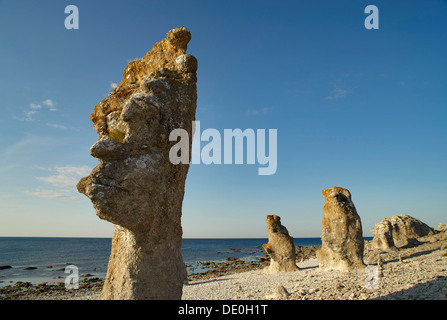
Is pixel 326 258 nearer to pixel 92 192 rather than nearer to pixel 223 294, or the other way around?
pixel 223 294

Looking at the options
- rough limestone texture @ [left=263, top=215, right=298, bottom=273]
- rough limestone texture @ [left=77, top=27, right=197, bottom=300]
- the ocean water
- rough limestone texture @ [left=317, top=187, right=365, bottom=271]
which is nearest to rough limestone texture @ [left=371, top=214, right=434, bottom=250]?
rough limestone texture @ [left=263, top=215, right=298, bottom=273]

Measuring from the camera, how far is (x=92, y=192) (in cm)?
423

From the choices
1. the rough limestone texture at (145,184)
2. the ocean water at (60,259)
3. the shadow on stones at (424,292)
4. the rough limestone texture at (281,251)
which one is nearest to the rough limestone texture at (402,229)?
the rough limestone texture at (281,251)

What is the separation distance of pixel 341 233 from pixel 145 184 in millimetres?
12302

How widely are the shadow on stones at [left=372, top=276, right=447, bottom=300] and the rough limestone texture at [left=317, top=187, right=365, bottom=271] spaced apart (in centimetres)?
494

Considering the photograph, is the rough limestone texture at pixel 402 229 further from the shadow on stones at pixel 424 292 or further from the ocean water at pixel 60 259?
the ocean water at pixel 60 259

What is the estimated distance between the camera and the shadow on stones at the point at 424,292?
690 cm

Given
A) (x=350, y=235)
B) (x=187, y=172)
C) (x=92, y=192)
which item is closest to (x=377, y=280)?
(x=350, y=235)

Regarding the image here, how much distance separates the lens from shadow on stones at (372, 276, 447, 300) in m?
6.90

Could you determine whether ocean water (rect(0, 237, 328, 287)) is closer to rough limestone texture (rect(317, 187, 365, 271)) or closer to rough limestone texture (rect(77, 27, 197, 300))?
rough limestone texture (rect(317, 187, 365, 271))

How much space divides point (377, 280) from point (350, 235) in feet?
13.1

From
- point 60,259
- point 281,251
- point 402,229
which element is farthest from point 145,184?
point 60,259

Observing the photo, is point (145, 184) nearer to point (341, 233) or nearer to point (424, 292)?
point (424, 292)

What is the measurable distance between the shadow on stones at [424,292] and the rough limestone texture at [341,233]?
4940 mm
